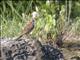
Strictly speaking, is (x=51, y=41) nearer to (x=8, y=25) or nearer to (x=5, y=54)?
(x=8, y=25)

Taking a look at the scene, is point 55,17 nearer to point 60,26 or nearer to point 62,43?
point 60,26

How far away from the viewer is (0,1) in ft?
31.9

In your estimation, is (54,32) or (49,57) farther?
(54,32)

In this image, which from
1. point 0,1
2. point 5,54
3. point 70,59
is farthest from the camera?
point 0,1

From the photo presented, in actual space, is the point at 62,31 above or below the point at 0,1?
below

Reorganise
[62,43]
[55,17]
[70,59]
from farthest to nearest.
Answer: [55,17] < [62,43] < [70,59]

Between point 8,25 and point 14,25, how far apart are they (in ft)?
0.37

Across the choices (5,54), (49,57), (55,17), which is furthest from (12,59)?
(55,17)

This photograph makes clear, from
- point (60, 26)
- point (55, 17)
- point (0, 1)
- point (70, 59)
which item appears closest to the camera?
point (70, 59)

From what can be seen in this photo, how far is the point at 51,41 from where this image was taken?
5.77 m

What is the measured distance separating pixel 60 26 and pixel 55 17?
56 cm

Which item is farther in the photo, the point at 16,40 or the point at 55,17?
the point at 55,17

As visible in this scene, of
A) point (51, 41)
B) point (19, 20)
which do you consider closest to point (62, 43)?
point (51, 41)

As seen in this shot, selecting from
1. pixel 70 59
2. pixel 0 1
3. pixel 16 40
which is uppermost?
pixel 0 1
